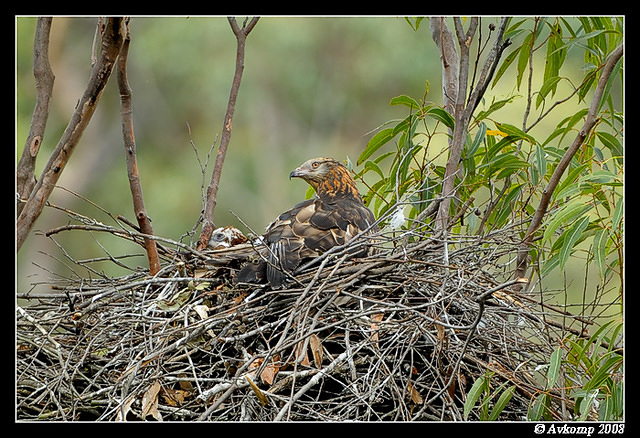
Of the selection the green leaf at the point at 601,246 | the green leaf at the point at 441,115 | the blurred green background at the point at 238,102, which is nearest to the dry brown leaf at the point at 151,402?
the green leaf at the point at 601,246

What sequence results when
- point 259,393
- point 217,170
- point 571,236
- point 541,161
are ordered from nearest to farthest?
point 259,393, point 571,236, point 541,161, point 217,170

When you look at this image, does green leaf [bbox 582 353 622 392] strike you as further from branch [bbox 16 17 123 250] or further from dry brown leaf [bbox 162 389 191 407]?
branch [bbox 16 17 123 250]

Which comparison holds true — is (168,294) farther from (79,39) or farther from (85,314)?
(79,39)

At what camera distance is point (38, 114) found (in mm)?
2227

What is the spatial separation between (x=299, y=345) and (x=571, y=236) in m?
1.10

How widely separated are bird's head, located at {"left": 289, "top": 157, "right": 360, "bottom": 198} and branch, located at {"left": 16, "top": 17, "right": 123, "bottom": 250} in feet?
6.18

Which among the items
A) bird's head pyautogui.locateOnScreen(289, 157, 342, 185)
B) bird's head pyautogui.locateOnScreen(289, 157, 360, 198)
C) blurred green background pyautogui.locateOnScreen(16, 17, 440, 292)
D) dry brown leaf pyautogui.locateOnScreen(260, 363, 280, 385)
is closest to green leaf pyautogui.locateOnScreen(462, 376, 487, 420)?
dry brown leaf pyautogui.locateOnScreen(260, 363, 280, 385)

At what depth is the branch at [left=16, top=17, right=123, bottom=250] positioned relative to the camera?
2.11 metres

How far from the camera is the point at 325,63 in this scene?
46.9ft

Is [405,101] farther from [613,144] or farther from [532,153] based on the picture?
[613,144]

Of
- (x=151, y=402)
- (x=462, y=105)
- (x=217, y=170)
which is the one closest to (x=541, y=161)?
(x=462, y=105)

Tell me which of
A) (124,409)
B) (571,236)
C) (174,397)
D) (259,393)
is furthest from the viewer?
(571,236)

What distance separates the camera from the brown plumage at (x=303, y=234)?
116 inches

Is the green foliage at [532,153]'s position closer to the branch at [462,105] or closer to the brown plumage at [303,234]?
the branch at [462,105]
